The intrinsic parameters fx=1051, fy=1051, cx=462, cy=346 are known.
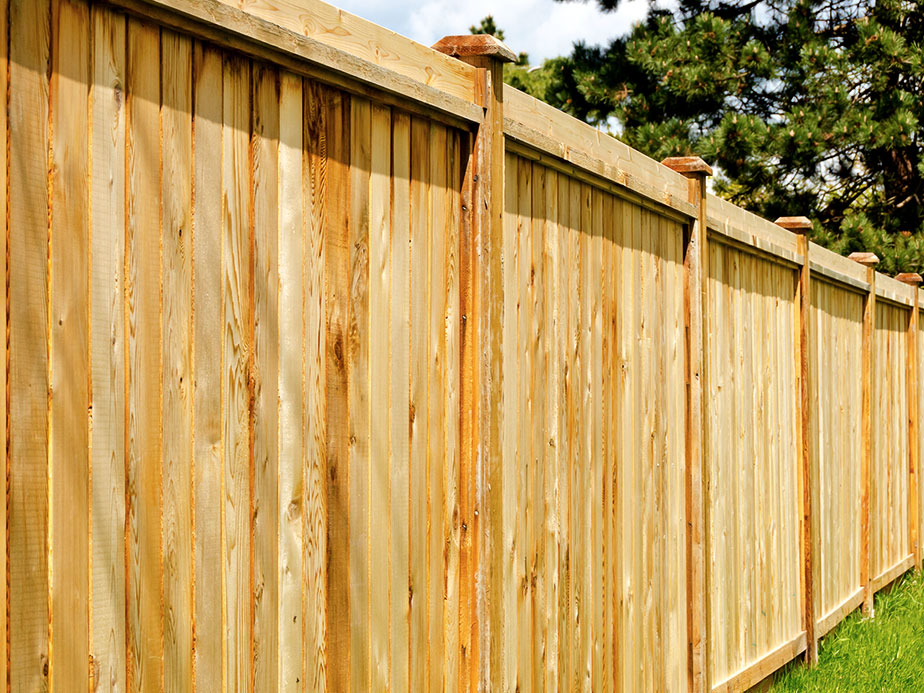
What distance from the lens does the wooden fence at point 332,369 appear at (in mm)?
1594

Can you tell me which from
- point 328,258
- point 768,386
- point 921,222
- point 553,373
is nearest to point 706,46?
point 921,222

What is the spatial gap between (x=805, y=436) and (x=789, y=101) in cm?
824

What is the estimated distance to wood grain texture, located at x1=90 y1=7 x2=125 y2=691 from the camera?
1631 mm

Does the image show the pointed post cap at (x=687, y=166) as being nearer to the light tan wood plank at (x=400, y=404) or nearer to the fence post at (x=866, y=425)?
the light tan wood plank at (x=400, y=404)

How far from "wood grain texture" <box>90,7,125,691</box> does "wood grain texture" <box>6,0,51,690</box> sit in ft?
0.28

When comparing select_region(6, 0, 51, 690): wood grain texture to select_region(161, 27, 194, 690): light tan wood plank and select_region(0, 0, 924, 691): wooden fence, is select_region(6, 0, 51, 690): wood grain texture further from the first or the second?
select_region(161, 27, 194, 690): light tan wood plank

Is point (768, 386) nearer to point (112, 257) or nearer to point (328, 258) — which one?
point (328, 258)

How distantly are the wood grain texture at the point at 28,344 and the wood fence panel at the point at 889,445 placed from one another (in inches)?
240

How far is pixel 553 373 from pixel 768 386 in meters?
2.31

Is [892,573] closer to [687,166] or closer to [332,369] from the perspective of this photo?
[687,166]

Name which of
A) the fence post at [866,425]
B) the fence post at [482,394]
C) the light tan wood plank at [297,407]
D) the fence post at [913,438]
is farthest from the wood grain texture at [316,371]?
the fence post at [913,438]

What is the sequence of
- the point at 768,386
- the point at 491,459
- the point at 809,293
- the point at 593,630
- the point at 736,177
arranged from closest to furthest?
the point at 491,459 → the point at 593,630 → the point at 768,386 → the point at 809,293 → the point at 736,177

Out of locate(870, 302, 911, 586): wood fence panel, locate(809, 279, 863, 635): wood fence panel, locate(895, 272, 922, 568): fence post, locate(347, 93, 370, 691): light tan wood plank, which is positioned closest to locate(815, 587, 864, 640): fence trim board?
locate(809, 279, 863, 635): wood fence panel

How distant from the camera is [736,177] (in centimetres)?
1190
